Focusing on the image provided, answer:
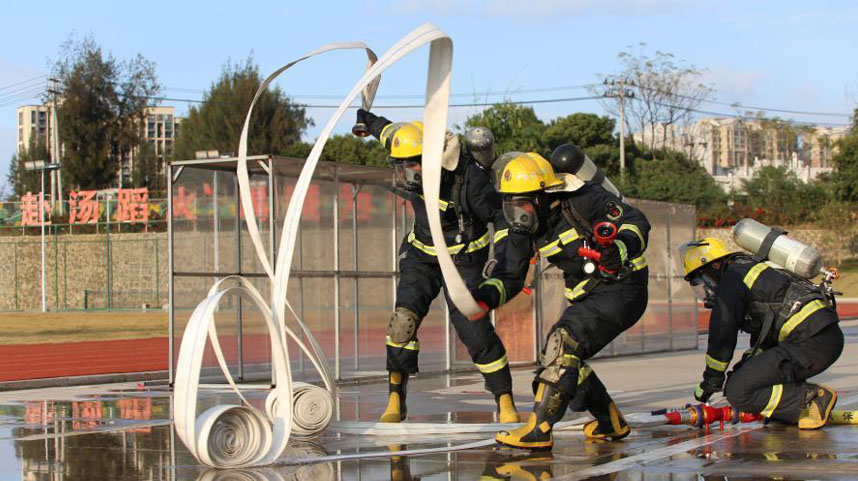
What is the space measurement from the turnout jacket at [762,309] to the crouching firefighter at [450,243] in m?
1.46

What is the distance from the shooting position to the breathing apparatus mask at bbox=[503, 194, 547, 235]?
6.68 meters

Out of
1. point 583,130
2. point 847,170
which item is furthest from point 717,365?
point 583,130

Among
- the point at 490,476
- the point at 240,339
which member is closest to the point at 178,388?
the point at 490,476

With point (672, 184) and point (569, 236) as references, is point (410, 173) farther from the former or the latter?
point (672, 184)

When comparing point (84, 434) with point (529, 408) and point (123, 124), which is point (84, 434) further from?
point (123, 124)

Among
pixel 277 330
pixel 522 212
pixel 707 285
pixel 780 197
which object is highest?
pixel 780 197

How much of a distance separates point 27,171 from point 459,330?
227 feet

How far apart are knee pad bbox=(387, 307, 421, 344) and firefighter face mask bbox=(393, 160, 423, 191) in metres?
0.86

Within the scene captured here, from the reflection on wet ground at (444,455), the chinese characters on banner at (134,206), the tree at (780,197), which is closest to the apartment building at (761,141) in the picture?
the tree at (780,197)

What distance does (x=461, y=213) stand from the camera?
7910mm

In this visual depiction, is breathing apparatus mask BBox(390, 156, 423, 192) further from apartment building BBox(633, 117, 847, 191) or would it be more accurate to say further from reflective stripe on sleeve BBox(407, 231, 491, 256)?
apartment building BBox(633, 117, 847, 191)

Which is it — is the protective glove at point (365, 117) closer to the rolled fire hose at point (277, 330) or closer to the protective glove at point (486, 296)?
the rolled fire hose at point (277, 330)

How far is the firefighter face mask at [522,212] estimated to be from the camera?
668cm

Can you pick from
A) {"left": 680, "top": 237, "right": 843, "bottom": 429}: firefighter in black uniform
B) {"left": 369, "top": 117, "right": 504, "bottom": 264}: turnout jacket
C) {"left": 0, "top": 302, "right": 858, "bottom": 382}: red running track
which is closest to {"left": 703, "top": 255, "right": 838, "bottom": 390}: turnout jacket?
{"left": 680, "top": 237, "right": 843, "bottom": 429}: firefighter in black uniform
